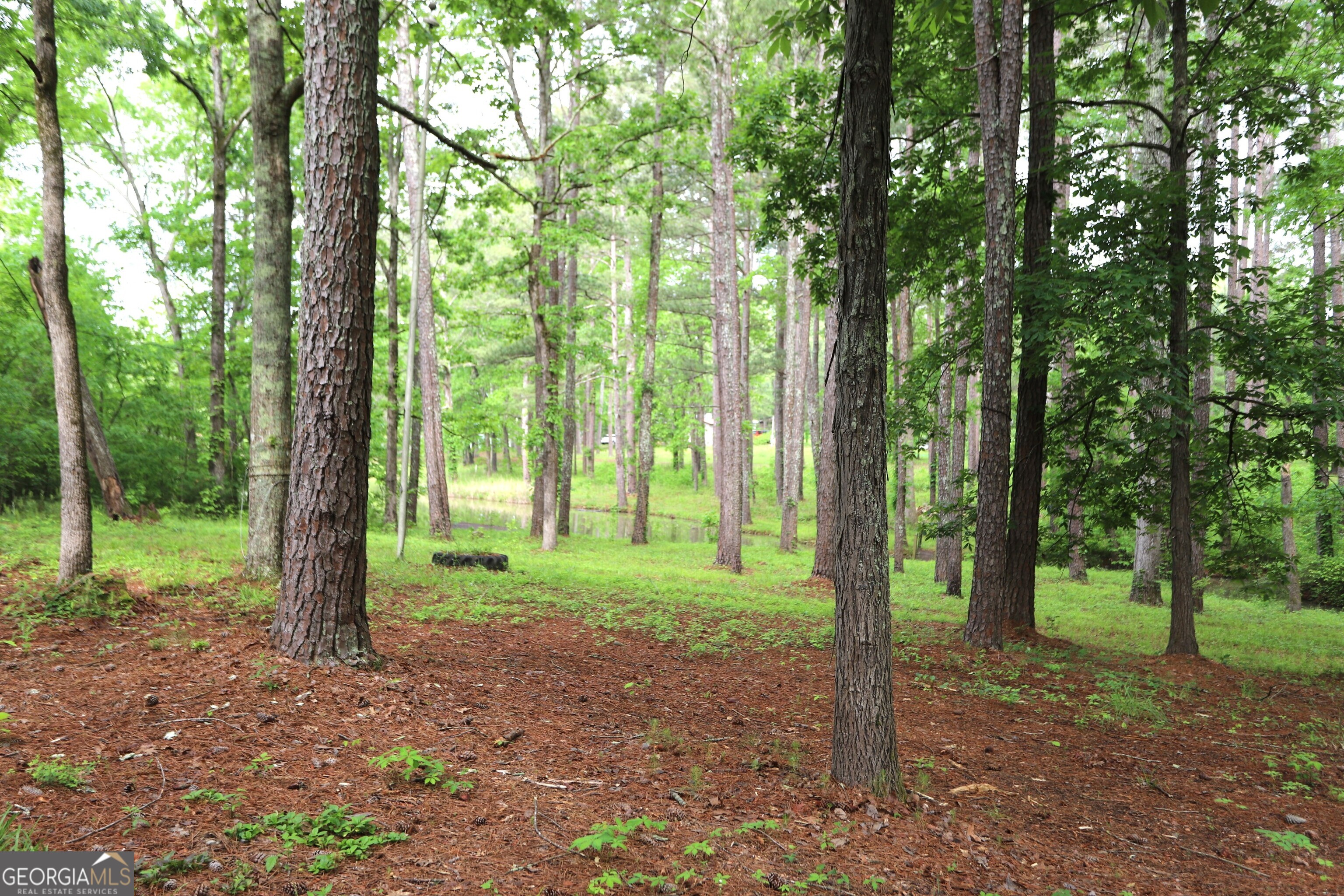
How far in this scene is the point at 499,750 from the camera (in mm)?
4113

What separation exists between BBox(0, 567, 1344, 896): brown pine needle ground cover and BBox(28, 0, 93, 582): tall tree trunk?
2.57ft

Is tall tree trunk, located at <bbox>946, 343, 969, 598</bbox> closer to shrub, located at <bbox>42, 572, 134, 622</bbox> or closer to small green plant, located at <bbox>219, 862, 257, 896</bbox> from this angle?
small green plant, located at <bbox>219, 862, 257, 896</bbox>

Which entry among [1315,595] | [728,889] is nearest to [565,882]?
[728,889]

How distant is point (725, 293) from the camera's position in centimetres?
1563

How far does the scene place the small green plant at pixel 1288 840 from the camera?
3678 mm

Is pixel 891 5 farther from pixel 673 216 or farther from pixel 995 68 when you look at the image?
pixel 673 216

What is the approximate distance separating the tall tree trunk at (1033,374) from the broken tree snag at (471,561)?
24.7 ft

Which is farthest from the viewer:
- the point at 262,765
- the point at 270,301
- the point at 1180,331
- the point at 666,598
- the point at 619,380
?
the point at 619,380

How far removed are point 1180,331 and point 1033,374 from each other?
1527 millimetres

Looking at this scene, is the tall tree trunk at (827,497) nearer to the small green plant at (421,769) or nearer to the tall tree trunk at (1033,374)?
the tall tree trunk at (1033,374)

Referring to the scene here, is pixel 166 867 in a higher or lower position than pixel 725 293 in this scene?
lower

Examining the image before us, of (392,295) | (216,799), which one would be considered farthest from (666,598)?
(392,295)

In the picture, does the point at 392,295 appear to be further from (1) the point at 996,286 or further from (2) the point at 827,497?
(1) the point at 996,286

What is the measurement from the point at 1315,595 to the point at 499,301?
32588mm
